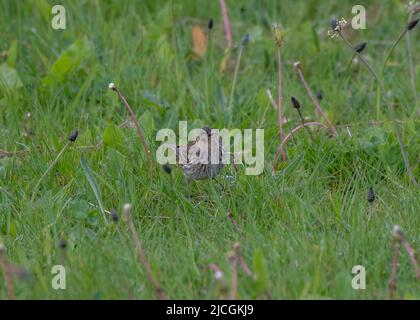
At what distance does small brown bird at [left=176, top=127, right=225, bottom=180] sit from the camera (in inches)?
160

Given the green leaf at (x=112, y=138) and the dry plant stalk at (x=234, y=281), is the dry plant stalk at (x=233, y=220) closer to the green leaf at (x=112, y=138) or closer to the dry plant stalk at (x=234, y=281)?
the dry plant stalk at (x=234, y=281)

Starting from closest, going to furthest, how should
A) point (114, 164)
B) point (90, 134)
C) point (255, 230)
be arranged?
point (255, 230) → point (114, 164) → point (90, 134)

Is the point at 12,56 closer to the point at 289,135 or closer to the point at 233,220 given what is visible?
the point at 289,135

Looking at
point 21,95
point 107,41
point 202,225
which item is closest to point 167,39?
point 107,41

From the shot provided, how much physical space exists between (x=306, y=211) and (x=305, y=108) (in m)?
1.41

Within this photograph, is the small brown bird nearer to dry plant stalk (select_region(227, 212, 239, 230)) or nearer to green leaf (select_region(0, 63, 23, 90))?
dry plant stalk (select_region(227, 212, 239, 230))

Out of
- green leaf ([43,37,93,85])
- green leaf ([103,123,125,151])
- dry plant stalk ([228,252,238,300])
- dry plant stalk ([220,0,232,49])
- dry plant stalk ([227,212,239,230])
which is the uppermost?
dry plant stalk ([220,0,232,49])

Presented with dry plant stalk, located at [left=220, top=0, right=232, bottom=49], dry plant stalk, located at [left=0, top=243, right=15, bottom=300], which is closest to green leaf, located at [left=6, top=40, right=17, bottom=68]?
dry plant stalk, located at [left=220, top=0, right=232, bottom=49]

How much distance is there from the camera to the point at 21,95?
5266 mm

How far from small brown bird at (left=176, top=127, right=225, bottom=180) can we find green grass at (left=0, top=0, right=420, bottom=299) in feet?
0.32

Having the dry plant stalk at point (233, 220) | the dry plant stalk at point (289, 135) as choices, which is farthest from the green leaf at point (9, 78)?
the dry plant stalk at point (233, 220)

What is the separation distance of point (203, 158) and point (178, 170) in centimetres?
32

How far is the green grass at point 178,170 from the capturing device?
3.54 metres
